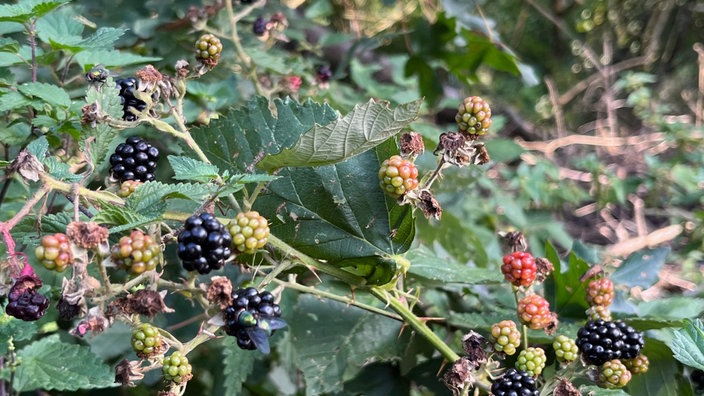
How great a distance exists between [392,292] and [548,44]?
12.4 feet

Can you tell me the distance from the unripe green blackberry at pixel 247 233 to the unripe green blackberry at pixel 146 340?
0.44 feet

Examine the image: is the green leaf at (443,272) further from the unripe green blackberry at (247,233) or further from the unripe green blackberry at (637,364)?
the unripe green blackberry at (247,233)

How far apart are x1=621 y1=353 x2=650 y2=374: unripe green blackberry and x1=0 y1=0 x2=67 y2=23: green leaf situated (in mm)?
964

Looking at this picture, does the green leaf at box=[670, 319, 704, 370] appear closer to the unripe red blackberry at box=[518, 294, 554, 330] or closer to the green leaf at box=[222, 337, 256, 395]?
the unripe red blackberry at box=[518, 294, 554, 330]

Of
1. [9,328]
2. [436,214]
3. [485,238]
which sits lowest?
[485,238]

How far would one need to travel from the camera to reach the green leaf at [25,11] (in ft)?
2.74

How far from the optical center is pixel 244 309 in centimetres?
63

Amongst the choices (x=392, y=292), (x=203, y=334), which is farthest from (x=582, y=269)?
(x=203, y=334)

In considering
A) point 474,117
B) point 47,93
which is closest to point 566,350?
point 474,117

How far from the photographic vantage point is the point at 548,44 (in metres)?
4.26

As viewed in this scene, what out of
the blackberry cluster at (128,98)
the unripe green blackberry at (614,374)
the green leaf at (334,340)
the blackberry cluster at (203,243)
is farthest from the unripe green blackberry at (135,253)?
the unripe green blackberry at (614,374)

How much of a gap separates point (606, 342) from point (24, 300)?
0.71 meters

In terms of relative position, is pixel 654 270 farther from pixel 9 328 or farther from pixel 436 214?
pixel 9 328

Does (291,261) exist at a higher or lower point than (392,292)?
higher
